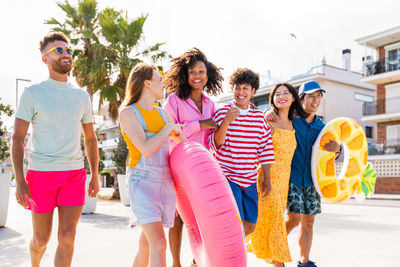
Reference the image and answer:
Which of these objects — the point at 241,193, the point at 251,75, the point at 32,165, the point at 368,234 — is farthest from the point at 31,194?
the point at 368,234

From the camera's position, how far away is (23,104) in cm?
284

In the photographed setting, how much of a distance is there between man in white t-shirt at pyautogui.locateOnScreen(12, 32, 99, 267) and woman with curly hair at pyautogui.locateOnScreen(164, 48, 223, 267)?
88 centimetres

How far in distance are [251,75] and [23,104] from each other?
1.96 meters

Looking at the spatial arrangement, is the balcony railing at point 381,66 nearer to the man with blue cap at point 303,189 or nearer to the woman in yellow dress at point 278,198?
the man with blue cap at point 303,189

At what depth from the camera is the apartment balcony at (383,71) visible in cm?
2600

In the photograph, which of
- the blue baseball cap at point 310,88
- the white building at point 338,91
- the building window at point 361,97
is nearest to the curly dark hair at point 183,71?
the blue baseball cap at point 310,88

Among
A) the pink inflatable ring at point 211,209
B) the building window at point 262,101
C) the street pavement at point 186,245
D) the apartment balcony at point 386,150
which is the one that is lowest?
the street pavement at point 186,245

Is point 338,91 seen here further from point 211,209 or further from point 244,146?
point 211,209

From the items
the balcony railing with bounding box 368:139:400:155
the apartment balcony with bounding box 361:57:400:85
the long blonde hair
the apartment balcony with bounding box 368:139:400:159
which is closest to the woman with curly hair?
the long blonde hair

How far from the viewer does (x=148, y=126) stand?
2.70 m

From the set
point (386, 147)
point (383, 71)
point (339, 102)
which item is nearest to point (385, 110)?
point (383, 71)

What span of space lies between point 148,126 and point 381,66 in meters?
28.6

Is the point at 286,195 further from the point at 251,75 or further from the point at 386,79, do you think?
the point at 386,79

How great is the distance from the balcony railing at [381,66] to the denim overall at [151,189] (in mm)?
27800
